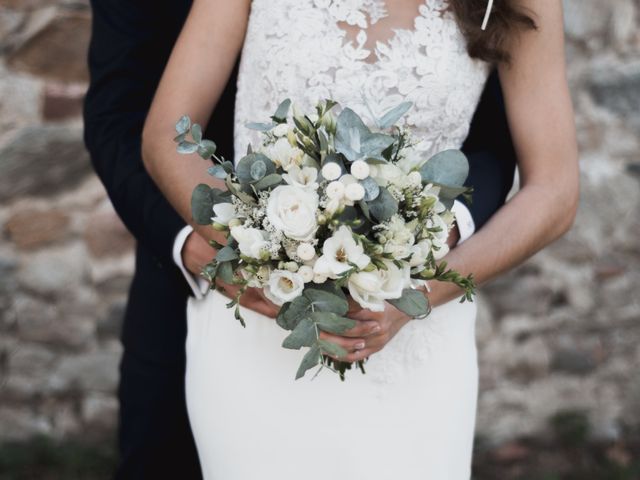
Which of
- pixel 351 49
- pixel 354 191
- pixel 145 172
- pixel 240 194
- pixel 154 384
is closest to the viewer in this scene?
pixel 354 191

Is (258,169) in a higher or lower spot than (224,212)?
higher

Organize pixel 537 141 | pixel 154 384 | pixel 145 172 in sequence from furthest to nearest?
pixel 154 384, pixel 145 172, pixel 537 141

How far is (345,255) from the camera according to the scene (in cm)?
134

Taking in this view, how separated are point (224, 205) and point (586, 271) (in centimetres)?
217

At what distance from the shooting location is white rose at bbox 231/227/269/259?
4.43 ft

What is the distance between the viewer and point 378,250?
53.1 inches

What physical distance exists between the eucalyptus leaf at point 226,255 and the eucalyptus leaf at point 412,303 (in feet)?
0.92

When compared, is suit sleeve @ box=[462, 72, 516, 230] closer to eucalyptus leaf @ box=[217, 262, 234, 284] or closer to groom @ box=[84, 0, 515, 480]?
groom @ box=[84, 0, 515, 480]

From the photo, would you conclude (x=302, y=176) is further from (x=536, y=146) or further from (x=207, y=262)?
(x=536, y=146)

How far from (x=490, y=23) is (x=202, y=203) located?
29.9 inches

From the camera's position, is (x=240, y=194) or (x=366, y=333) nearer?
(x=240, y=194)

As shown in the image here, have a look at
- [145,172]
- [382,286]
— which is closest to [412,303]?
[382,286]

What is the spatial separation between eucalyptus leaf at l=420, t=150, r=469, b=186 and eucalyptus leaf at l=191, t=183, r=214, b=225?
37cm

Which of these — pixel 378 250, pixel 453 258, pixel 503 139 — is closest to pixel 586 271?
pixel 503 139
